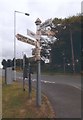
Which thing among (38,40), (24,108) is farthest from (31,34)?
(24,108)

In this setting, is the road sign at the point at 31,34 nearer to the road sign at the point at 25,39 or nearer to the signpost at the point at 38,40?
the signpost at the point at 38,40

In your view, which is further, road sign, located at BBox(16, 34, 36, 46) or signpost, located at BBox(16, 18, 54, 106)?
signpost, located at BBox(16, 18, 54, 106)

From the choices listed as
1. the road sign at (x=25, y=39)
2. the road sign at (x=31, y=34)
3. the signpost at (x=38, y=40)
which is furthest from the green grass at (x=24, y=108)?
the road sign at (x=31, y=34)

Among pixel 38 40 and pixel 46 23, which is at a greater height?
pixel 46 23

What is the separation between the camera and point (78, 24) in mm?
61125

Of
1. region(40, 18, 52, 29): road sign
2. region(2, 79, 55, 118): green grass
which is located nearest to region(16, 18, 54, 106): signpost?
region(40, 18, 52, 29): road sign

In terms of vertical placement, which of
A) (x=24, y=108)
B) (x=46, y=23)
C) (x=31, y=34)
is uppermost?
(x=46, y=23)

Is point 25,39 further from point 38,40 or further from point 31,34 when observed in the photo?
point 38,40

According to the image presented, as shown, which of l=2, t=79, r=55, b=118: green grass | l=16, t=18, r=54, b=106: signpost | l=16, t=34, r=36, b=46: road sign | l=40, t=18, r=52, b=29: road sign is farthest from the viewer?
l=40, t=18, r=52, b=29: road sign

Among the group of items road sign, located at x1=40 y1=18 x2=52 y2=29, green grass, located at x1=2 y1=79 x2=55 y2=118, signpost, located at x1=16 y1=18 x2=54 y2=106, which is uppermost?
road sign, located at x1=40 y1=18 x2=52 y2=29

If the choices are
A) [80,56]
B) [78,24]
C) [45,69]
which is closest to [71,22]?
[78,24]

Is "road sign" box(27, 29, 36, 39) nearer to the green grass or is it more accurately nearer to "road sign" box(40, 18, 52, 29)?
"road sign" box(40, 18, 52, 29)

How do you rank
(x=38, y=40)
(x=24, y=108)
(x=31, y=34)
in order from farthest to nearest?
1. (x=38, y=40)
2. (x=31, y=34)
3. (x=24, y=108)

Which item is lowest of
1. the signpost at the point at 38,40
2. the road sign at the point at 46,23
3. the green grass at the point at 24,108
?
the green grass at the point at 24,108
